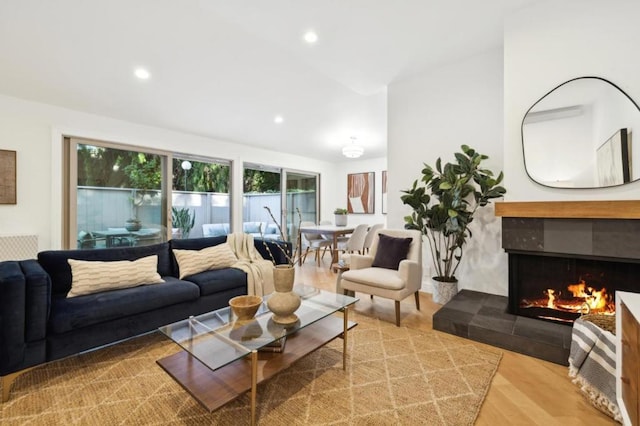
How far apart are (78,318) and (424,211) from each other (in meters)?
3.12

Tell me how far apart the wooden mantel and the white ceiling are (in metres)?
1.77

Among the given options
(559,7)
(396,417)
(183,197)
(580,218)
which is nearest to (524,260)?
(580,218)

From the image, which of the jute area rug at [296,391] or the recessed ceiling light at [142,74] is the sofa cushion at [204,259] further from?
the recessed ceiling light at [142,74]

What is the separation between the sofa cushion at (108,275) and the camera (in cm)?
215

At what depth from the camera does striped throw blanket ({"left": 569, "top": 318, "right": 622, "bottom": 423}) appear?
5.05 ft

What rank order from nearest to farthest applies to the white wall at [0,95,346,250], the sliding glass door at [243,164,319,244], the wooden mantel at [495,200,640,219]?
the wooden mantel at [495,200,640,219] → the white wall at [0,95,346,250] → the sliding glass door at [243,164,319,244]

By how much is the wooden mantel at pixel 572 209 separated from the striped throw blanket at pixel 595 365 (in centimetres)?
84

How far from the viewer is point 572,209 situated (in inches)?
89.3

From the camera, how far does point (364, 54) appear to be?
3.21m

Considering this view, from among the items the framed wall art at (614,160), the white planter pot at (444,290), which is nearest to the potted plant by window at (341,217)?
the white planter pot at (444,290)

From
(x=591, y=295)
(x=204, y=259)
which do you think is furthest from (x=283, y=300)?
(x=591, y=295)

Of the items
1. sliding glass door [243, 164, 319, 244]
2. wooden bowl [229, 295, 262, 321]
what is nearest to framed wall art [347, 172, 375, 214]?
sliding glass door [243, 164, 319, 244]

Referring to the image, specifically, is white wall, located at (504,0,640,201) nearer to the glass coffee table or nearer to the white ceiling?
the white ceiling

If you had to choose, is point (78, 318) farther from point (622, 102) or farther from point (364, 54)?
point (622, 102)
